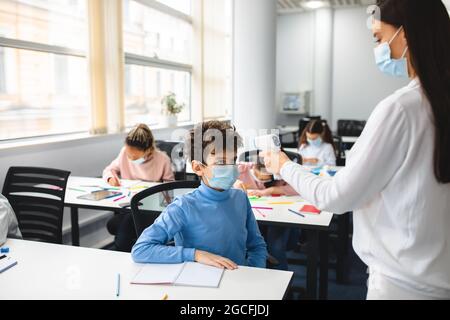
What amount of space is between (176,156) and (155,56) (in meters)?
2.15

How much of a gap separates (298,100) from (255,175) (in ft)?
22.0

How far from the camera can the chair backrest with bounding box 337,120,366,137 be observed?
8.34 metres

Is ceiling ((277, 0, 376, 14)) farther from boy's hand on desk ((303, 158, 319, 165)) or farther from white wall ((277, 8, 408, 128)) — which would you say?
boy's hand on desk ((303, 158, 319, 165))

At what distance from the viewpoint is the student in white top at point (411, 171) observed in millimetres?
1105

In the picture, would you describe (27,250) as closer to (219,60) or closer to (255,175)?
(255,175)

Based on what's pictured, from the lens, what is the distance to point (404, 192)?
113 centimetres

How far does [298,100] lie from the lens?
9.35m

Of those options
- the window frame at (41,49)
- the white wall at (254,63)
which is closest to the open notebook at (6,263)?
the window frame at (41,49)

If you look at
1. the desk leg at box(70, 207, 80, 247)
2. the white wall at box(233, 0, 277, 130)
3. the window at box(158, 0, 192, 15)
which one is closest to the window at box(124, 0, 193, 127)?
the window at box(158, 0, 192, 15)

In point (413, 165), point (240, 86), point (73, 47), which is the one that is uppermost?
point (73, 47)

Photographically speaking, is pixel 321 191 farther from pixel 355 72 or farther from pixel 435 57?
pixel 355 72

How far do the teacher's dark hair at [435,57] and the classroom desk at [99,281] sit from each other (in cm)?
65

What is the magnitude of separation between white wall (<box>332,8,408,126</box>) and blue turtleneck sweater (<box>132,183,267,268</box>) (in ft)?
27.2
